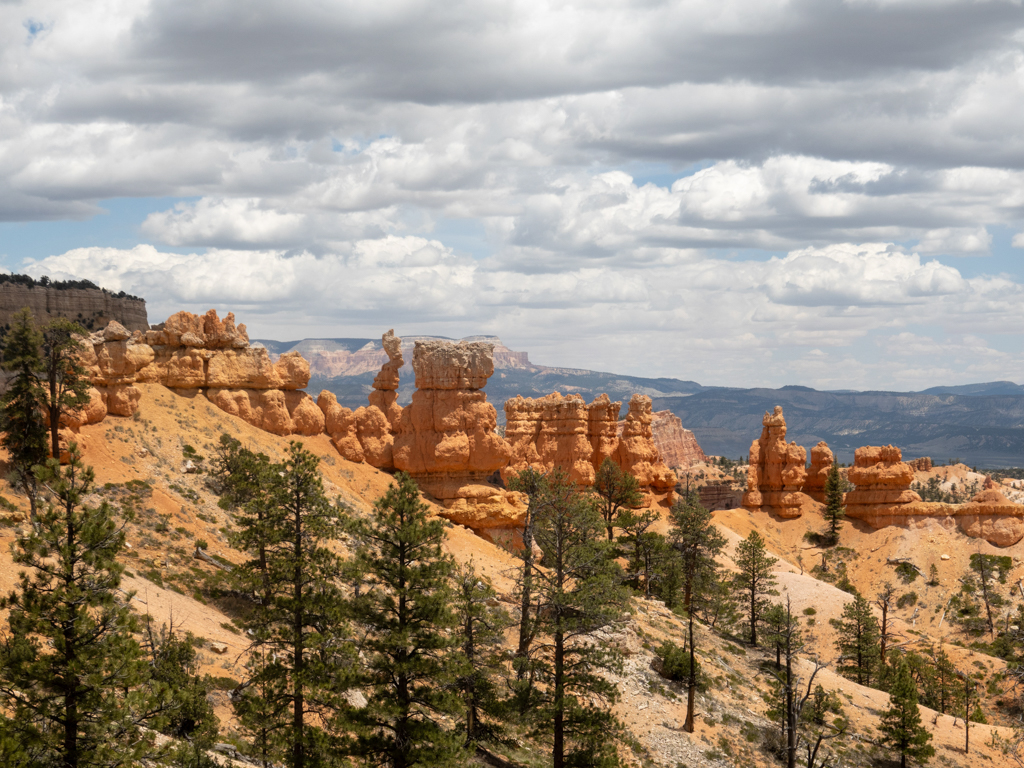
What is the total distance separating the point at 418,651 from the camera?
104 ft

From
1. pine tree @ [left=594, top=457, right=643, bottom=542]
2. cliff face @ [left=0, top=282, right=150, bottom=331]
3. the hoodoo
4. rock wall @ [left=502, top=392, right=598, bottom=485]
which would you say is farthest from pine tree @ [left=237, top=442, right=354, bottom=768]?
rock wall @ [left=502, top=392, right=598, bottom=485]

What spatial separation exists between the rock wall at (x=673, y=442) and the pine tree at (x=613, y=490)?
291ft

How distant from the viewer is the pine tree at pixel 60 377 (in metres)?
46.6

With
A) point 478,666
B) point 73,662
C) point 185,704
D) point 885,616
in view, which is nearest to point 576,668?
point 478,666

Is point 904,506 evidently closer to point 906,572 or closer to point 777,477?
point 906,572

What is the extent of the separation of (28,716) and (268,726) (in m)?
11.3

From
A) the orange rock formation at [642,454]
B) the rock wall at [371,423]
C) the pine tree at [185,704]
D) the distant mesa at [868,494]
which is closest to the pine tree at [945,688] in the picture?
the distant mesa at [868,494]

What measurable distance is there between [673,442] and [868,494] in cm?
7690

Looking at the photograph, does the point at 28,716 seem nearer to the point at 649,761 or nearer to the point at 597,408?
the point at 649,761

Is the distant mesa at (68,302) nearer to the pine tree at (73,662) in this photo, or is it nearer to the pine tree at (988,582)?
the pine tree at (73,662)

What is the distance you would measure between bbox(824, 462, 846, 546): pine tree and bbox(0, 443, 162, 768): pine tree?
101291mm

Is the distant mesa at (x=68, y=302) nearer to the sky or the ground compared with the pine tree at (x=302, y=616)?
nearer to the sky

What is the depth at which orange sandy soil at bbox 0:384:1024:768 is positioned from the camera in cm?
4109

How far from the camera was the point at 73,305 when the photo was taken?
104 metres
